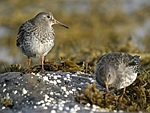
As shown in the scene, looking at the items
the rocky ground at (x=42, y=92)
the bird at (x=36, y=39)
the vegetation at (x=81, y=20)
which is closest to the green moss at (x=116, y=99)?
the rocky ground at (x=42, y=92)

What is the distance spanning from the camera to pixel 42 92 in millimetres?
6172

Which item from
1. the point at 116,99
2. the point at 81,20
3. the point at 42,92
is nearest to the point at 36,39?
the point at 42,92

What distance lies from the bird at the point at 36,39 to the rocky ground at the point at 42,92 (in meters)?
0.61

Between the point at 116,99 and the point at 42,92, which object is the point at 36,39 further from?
the point at 116,99

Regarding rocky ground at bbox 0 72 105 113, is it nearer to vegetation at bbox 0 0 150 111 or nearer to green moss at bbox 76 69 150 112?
green moss at bbox 76 69 150 112

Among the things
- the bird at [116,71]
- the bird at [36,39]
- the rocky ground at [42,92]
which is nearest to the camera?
the rocky ground at [42,92]

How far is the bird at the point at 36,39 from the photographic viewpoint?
728 centimetres

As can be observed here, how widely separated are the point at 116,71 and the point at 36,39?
136cm

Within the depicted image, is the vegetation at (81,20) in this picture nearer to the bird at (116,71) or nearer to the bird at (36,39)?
the bird at (36,39)

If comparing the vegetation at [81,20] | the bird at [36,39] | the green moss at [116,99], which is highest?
the vegetation at [81,20]

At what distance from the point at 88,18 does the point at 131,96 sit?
14.5m

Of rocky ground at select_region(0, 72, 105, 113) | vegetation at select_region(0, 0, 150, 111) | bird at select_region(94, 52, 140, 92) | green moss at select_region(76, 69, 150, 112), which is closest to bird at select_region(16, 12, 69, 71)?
rocky ground at select_region(0, 72, 105, 113)

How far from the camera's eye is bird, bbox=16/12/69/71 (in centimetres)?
728

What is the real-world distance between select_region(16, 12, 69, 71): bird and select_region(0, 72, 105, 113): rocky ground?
2.01 ft
